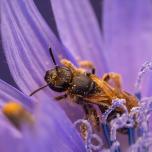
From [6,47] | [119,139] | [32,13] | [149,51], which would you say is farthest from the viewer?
[149,51]

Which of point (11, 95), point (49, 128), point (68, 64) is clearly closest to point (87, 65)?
point (68, 64)

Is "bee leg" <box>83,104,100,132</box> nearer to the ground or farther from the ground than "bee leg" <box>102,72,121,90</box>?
nearer to the ground

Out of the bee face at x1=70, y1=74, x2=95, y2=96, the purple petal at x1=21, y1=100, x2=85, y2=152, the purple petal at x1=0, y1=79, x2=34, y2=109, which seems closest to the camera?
the purple petal at x1=21, y1=100, x2=85, y2=152

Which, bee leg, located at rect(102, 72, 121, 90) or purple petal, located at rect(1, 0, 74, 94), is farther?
bee leg, located at rect(102, 72, 121, 90)

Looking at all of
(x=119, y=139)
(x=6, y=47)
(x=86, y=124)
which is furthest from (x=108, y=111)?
(x=6, y=47)

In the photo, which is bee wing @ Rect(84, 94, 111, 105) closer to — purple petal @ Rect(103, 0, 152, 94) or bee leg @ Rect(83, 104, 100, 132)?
bee leg @ Rect(83, 104, 100, 132)

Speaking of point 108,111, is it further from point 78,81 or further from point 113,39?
point 113,39

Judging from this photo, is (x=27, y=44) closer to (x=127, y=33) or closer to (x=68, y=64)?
(x=68, y=64)

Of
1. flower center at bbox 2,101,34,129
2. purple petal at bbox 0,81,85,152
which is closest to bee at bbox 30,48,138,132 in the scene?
purple petal at bbox 0,81,85,152
